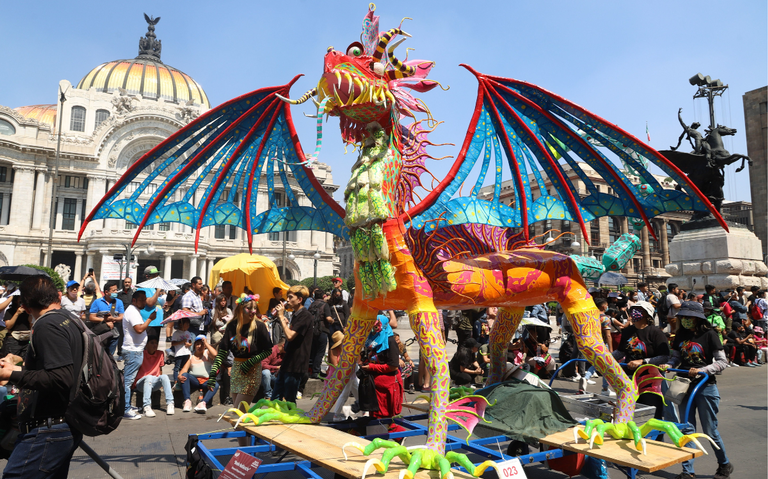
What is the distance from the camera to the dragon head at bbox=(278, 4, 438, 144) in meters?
3.43

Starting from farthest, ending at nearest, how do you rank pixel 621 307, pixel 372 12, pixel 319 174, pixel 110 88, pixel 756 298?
1. pixel 110 88
2. pixel 319 174
3. pixel 756 298
4. pixel 621 307
5. pixel 372 12

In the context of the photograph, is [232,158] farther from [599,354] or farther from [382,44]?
[599,354]

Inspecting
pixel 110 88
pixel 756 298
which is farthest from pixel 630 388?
pixel 110 88

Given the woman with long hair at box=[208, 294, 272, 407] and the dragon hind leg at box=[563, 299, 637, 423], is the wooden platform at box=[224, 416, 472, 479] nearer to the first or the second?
the dragon hind leg at box=[563, 299, 637, 423]

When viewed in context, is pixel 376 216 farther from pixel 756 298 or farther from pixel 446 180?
pixel 756 298

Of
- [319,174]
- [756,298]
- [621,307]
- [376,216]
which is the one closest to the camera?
[376,216]

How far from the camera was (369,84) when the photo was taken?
3436mm

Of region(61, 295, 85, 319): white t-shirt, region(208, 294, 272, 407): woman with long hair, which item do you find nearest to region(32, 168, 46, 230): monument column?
region(61, 295, 85, 319): white t-shirt

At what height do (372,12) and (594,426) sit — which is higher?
(372,12)

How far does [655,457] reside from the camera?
3.08 m

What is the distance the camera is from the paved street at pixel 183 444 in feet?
15.9

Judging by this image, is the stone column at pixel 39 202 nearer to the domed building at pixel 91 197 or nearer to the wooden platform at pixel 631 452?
the domed building at pixel 91 197

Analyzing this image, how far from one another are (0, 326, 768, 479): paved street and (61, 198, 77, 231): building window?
4089 centimetres

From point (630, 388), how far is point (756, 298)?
37.6ft
